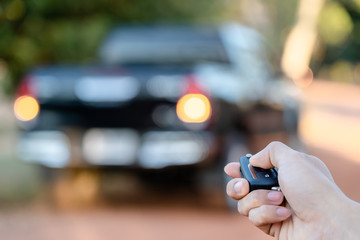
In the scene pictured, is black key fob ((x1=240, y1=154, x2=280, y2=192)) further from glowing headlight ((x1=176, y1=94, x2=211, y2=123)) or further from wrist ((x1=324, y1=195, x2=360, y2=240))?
glowing headlight ((x1=176, y1=94, x2=211, y2=123))

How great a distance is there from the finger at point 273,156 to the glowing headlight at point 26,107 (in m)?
4.96

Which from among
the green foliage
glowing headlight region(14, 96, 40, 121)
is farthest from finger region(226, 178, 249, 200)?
the green foliage

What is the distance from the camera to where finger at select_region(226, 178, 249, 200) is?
186 centimetres

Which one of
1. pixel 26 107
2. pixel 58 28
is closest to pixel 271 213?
pixel 26 107

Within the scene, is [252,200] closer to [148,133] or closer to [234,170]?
[234,170]

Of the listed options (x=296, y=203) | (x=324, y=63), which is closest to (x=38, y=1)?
(x=296, y=203)

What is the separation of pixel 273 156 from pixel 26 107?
5047 mm

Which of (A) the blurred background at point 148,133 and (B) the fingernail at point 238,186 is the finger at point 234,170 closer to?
(B) the fingernail at point 238,186

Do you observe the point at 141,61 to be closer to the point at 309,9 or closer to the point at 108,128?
the point at 108,128

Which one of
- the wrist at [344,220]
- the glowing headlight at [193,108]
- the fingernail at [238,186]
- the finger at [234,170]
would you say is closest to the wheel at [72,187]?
the glowing headlight at [193,108]

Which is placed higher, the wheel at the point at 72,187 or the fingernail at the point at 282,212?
the fingernail at the point at 282,212

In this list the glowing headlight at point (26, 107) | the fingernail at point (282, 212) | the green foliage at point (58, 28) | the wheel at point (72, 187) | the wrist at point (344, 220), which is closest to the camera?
the wrist at point (344, 220)

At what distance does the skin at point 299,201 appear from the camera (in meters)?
1.73

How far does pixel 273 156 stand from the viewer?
1.91 metres
